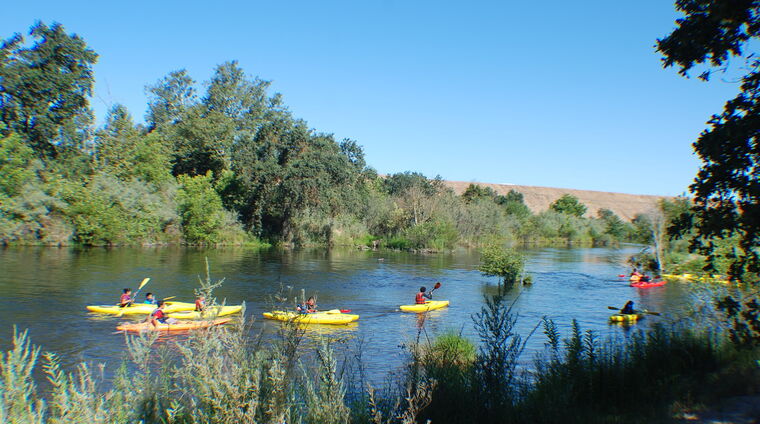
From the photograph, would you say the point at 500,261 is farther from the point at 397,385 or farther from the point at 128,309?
the point at 397,385

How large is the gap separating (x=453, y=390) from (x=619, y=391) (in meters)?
2.87

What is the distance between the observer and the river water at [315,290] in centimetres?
1562

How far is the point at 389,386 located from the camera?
553 centimetres

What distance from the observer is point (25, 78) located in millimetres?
42938

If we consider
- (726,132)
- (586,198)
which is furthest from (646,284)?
(586,198)

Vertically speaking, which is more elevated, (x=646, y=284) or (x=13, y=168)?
(x=13, y=168)

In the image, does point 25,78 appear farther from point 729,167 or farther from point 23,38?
point 729,167

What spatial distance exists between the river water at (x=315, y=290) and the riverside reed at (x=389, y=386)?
5.36ft

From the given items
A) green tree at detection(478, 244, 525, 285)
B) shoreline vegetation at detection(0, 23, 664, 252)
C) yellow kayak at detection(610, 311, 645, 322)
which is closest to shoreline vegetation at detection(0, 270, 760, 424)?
yellow kayak at detection(610, 311, 645, 322)

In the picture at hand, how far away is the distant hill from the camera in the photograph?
4747 inches

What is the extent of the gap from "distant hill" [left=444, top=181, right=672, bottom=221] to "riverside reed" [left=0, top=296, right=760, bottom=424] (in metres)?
111

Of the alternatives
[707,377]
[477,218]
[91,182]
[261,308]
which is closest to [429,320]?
[261,308]

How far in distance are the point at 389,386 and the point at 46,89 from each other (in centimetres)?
4881

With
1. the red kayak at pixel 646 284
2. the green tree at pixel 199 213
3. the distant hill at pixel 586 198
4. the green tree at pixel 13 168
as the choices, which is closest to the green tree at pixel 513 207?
the green tree at pixel 199 213
